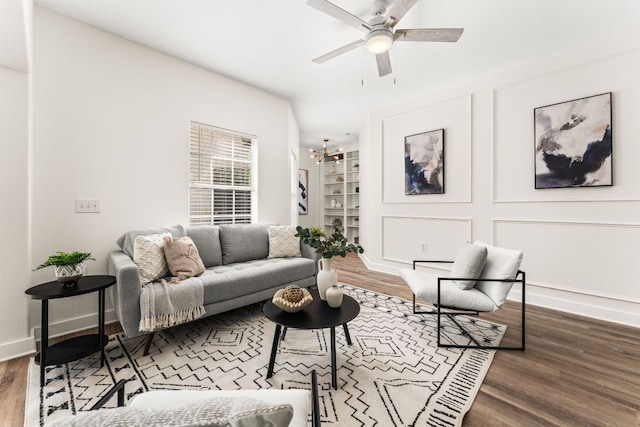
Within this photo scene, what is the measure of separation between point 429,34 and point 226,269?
2779 millimetres

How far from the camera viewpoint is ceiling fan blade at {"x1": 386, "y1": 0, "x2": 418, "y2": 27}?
70.6 inches

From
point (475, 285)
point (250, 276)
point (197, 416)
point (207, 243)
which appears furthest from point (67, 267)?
point (475, 285)

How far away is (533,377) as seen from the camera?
5.79 ft

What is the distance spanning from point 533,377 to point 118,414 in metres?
2.31

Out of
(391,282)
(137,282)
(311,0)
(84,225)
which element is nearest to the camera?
(311,0)

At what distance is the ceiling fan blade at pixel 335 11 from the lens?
1784mm

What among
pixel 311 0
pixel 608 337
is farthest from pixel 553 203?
pixel 311 0

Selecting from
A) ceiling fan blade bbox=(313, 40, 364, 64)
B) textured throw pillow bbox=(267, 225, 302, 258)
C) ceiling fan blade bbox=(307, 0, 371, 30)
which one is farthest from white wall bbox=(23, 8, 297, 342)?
ceiling fan blade bbox=(307, 0, 371, 30)

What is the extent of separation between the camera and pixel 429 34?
2094 millimetres

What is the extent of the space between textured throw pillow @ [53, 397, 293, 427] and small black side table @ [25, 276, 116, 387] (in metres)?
1.81

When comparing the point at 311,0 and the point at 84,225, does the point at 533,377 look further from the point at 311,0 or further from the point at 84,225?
the point at 84,225

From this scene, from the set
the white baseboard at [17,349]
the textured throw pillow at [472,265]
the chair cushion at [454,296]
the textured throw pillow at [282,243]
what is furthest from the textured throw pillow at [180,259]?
the textured throw pillow at [472,265]

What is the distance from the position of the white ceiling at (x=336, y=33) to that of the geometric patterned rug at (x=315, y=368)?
280cm

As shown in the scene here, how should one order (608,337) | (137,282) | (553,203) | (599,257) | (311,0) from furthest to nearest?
(553,203) → (599,257) → (608,337) → (137,282) → (311,0)
